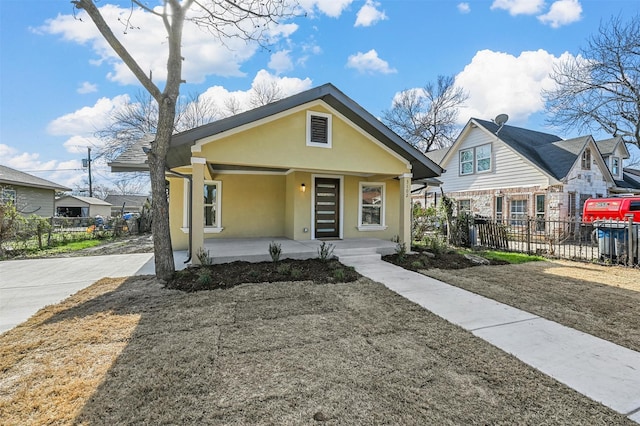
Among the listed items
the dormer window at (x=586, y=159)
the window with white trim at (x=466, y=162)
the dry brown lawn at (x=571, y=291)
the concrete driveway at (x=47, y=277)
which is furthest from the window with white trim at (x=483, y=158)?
the concrete driveway at (x=47, y=277)

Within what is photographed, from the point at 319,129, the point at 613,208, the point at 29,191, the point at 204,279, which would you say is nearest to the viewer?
the point at 204,279

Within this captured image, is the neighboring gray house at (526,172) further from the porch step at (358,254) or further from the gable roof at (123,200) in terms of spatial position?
the gable roof at (123,200)

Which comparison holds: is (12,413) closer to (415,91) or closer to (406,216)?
(406,216)

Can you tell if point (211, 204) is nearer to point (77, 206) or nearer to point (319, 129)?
point (319, 129)

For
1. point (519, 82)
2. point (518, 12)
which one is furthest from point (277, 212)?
point (519, 82)

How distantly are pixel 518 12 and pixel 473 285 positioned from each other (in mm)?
10677

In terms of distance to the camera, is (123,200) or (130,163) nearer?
(130,163)

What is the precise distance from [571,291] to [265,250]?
21.7ft

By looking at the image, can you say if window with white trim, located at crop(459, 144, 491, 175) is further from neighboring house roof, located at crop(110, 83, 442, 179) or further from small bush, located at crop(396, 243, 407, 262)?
small bush, located at crop(396, 243, 407, 262)

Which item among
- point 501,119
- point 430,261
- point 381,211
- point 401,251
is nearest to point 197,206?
point 401,251

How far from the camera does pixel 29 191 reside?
57.7 ft

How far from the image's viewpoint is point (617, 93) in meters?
16.9

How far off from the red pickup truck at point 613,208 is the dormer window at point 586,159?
2883 mm

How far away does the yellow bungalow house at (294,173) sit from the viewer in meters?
6.95
